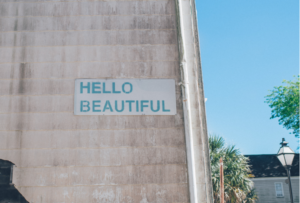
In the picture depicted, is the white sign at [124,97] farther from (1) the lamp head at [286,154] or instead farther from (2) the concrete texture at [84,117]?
(1) the lamp head at [286,154]

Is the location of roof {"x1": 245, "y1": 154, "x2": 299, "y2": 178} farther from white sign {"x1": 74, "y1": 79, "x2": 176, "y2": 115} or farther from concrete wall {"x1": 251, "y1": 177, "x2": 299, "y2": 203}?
white sign {"x1": 74, "y1": 79, "x2": 176, "y2": 115}

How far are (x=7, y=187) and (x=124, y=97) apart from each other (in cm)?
187

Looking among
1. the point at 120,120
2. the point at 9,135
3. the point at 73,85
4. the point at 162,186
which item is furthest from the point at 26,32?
the point at 162,186

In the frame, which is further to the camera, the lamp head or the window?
the window

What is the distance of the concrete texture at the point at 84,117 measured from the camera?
343 centimetres

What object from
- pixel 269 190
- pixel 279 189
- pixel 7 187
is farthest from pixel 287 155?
pixel 279 189

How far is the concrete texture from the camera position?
343 cm

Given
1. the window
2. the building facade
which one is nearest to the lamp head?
the building facade

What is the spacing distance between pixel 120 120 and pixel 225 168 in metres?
8.79

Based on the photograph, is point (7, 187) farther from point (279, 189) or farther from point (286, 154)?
point (279, 189)

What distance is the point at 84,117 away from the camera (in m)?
3.63

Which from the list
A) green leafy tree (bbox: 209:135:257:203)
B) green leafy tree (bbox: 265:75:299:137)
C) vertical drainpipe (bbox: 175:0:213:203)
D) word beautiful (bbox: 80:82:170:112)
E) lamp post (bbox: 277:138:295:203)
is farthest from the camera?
green leafy tree (bbox: 265:75:299:137)

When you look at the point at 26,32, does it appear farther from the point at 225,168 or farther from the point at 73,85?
the point at 225,168

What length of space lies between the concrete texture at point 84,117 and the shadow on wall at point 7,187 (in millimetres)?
64
